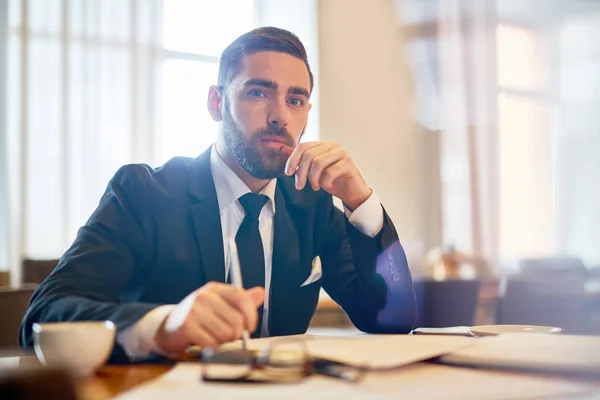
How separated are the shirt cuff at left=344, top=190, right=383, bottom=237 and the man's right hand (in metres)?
0.56

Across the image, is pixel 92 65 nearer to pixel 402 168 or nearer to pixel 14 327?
pixel 402 168

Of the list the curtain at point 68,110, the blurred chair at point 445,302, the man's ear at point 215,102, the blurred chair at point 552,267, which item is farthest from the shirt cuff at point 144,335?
the blurred chair at point 552,267

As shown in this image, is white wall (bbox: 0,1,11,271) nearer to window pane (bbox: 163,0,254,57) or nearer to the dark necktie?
window pane (bbox: 163,0,254,57)

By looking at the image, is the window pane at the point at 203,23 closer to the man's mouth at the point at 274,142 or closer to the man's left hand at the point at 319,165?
the man's mouth at the point at 274,142

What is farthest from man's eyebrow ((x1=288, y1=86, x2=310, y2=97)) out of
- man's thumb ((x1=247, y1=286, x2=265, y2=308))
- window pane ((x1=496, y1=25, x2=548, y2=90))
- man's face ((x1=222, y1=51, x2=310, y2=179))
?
window pane ((x1=496, y1=25, x2=548, y2=90))

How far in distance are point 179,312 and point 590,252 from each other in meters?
5.24

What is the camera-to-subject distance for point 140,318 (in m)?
0.95

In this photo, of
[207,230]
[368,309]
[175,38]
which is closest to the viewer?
[207,230]

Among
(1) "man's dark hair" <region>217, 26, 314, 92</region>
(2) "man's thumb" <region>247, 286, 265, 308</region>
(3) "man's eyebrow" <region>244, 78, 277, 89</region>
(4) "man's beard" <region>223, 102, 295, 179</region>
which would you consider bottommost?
(2) "man's thumb" <region>247, 286, 265, 308</region>

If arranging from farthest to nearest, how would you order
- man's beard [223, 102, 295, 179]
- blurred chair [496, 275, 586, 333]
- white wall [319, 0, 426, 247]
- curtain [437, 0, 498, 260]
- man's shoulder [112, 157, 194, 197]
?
curtain [437, 0, 498, 260]
white wall [319, 0, 426, 247]
blurred chair [496, 275, 586, 333]
man's beard [223, 102, 295, 179]
man's shoulder [112, 157, 194, 197]

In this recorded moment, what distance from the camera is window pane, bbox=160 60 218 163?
4223 mm

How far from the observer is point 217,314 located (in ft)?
2.82

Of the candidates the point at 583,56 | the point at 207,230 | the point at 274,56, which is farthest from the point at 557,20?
the point at 207,230

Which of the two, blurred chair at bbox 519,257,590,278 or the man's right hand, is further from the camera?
blurred chair at bbox 519,257,590,278
